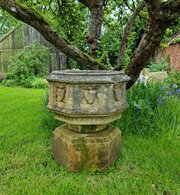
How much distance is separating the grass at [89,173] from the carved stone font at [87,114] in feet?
0.46

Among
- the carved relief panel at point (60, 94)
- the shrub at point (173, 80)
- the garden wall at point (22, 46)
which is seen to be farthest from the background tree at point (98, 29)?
the garden wall at point (22, 46)

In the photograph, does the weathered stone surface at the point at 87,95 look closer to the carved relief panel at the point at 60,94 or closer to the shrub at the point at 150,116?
the carved relief panel at the point at 60,94

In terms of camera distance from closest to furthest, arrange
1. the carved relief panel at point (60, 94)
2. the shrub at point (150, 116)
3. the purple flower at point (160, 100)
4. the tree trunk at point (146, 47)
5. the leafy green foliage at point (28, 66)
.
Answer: the carved relief panel at point (60, 94) < the tree trunk at point (146, 47) < the shrub at point (150, 116) < the purple flower at point (160, 100) < the leafy green foliage at point (28, 66)

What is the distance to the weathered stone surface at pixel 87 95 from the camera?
2.11 m

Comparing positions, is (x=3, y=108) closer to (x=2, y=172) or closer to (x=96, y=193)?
(x=2, y=172)

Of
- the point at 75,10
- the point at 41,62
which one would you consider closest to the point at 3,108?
the point at 75,10

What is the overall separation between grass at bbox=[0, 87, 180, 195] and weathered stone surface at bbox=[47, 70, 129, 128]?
0.52 meters

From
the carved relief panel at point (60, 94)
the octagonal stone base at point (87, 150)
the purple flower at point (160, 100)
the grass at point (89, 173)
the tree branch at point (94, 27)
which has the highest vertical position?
the tree branch at point (94, 27)

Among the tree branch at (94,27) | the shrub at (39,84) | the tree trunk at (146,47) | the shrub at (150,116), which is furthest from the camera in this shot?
the shrub at (39,84)

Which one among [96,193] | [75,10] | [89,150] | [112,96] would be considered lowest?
[96,193]

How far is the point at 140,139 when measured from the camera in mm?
2951

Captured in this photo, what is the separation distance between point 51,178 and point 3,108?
9.56 ft

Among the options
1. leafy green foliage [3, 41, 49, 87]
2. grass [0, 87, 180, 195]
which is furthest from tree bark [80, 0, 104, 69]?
leafy green foliage [3, 41, 49, 87]

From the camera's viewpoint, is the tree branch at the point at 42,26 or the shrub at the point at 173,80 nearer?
the tree branch at the point at 42,26
